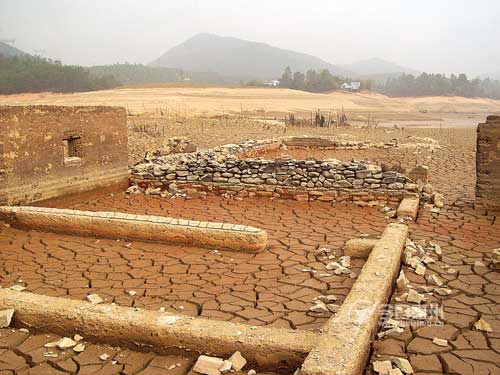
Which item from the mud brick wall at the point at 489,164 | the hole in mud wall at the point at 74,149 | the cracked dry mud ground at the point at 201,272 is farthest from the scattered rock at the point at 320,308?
the hole in mud wall at the point at 74,149

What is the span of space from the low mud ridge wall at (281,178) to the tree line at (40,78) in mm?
57976

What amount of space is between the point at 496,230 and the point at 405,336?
403cm

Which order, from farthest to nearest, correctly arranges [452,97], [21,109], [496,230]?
[452,97] < [21,109] < [496,230]

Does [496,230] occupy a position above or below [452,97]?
below

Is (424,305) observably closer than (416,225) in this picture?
Yes

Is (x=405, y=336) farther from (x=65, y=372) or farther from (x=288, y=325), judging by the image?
(x=65, y=372)

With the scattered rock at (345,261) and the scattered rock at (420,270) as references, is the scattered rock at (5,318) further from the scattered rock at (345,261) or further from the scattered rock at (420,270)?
the scattered rock at (420,270)

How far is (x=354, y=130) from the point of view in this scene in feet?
85.5

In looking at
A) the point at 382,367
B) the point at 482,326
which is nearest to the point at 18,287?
the point at 382,367

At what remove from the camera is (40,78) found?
206 ft

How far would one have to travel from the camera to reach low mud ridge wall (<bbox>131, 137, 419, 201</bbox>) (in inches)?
344

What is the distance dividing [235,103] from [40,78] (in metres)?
31.5

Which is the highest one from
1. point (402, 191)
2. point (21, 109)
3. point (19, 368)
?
point (21, 109)

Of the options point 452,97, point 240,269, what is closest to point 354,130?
point 240,269
